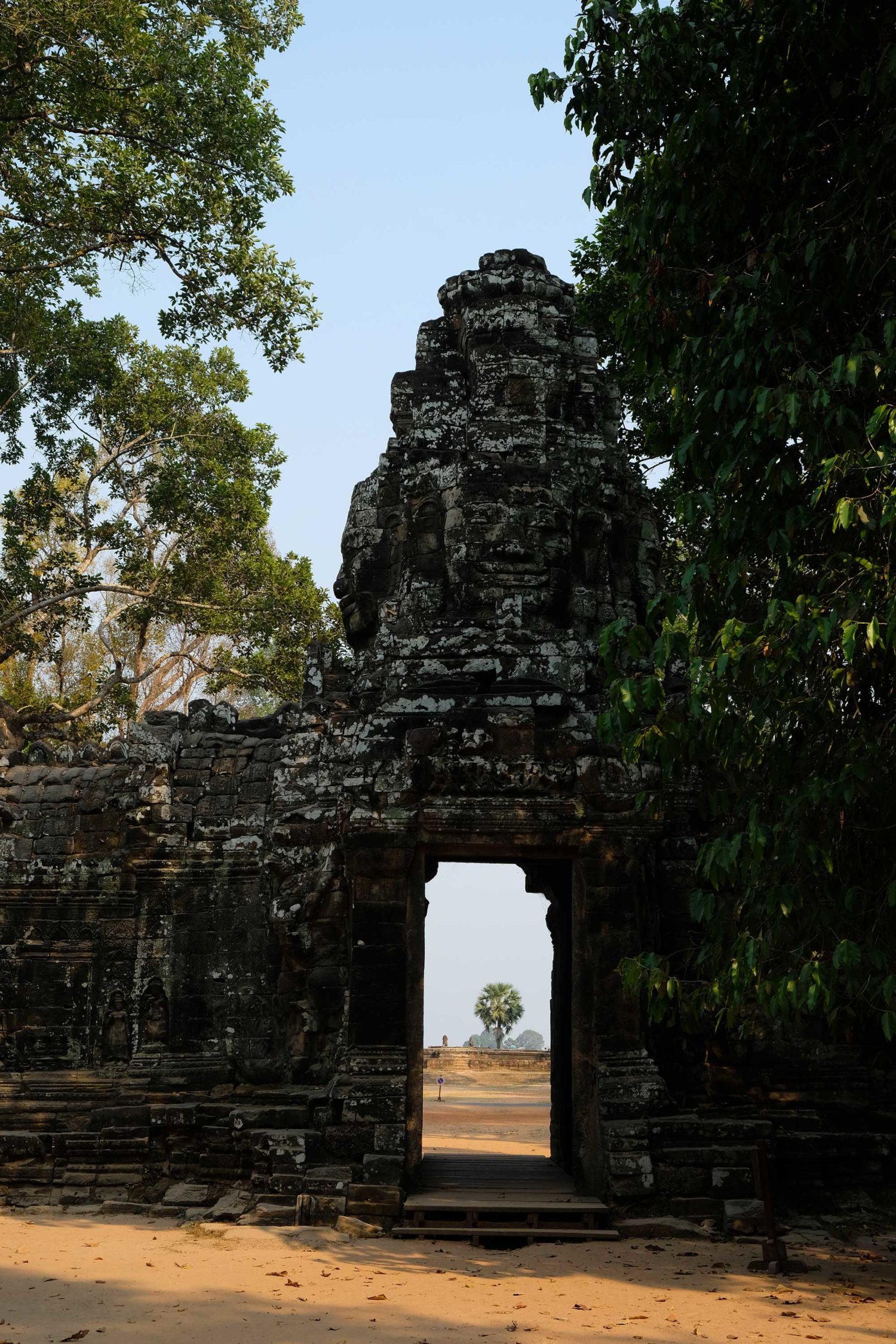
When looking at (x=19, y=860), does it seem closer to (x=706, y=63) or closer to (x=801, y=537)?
(x=801, y=537)

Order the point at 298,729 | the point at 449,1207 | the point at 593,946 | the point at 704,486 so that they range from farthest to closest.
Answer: the point at 298,729, the point at 593,946, the point at 449,1207, the point at 704,486

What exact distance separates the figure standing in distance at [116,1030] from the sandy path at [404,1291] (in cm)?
261

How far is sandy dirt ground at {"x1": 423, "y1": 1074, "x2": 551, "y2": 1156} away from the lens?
18125 millimetres

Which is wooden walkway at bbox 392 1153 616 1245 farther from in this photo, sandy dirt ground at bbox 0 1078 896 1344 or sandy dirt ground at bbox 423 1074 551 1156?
sandy dirt ground at bbox 423 1074 551 1156

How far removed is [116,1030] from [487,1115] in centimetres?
1329

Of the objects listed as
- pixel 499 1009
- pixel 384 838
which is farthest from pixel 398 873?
pixel 499 1009

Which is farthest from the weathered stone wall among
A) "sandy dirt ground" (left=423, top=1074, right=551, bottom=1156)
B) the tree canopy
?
the tree canopy

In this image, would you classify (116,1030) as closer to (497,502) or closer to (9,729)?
(497,502)

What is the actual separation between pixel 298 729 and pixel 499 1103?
17554mm

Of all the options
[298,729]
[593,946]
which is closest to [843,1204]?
[593,946]

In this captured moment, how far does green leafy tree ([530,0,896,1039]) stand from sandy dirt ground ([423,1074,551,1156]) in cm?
914

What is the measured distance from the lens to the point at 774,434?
6.75 meters

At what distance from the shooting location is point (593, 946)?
1021 cm

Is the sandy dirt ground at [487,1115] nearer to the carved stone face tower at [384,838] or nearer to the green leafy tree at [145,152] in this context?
the carved stone face tower at [384,838]
